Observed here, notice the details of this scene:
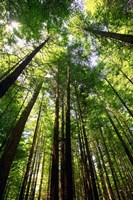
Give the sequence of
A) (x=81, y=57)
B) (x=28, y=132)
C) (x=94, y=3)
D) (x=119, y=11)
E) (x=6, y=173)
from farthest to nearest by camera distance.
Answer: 1. (x=28, y=132)
2. (x=81, y=57)
3. (x=94, y=3)
4. (x=119, y=11)
5. (x=6, y=173)

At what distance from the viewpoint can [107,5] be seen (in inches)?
356

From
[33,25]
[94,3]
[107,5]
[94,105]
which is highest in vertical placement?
[94,3]

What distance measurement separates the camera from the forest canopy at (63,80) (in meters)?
5.68

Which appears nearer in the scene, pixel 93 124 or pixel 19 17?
pixel 19 17

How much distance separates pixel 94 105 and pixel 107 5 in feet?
19.8

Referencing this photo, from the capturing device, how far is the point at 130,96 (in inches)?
456

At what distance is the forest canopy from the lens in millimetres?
5680

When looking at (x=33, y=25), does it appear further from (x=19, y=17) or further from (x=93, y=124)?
(x=93, y=124)

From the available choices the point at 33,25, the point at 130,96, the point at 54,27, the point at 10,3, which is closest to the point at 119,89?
the point at 130,96

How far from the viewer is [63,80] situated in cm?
1081

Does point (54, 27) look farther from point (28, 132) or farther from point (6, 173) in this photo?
point (28, 132)

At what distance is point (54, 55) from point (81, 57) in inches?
156

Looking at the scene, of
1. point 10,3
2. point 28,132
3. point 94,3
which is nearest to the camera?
point 10,3

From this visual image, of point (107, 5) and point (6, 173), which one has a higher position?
point (107, 5)
